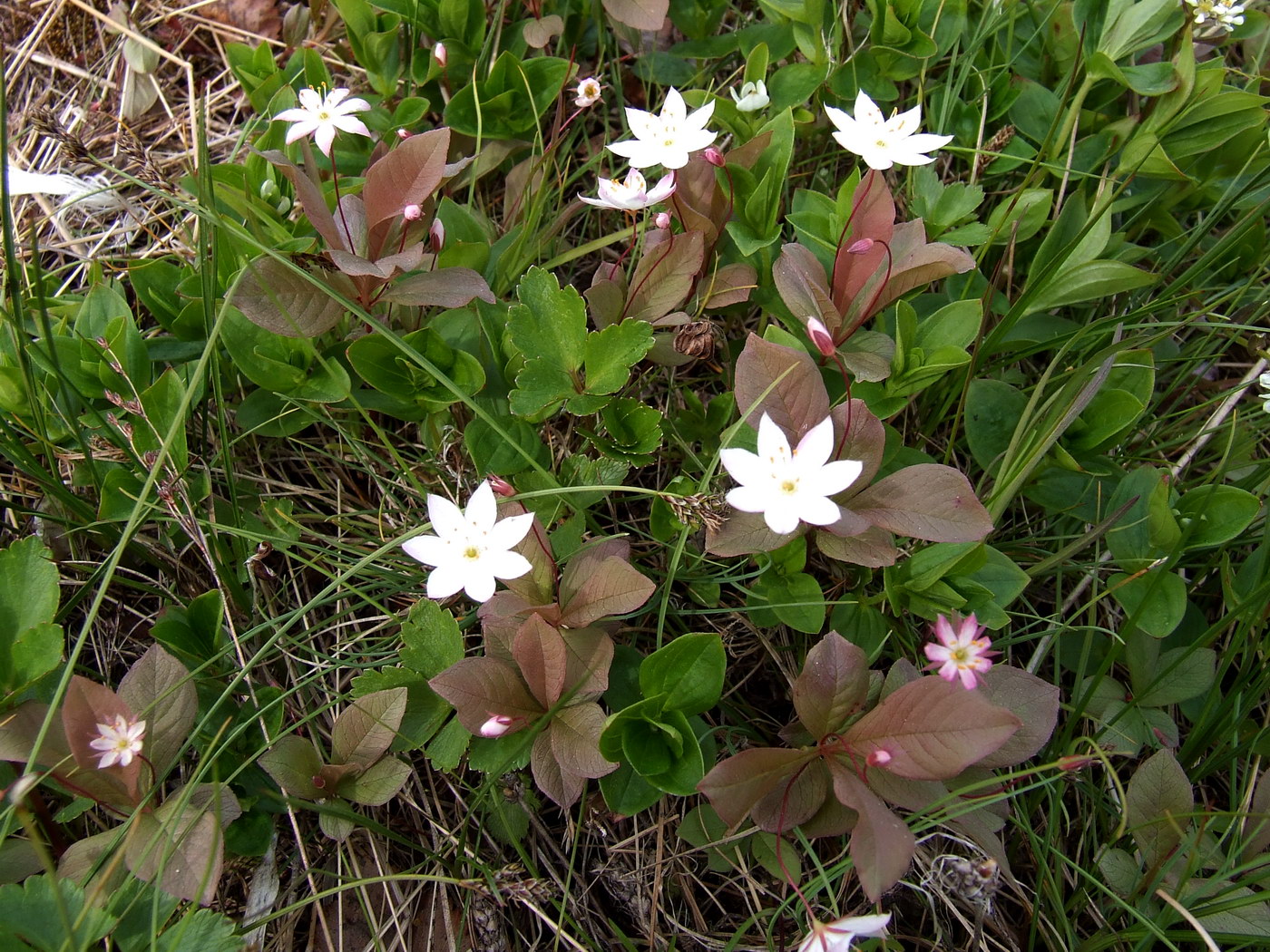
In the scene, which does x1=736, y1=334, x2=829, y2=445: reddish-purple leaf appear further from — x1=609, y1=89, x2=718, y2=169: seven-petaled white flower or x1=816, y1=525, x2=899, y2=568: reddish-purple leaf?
x1=609, y1=89, x2=718, y2=169: seven-petaled white flower

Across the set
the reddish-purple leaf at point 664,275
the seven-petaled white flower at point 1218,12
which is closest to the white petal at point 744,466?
the reddish-purple leaf at point 664,275

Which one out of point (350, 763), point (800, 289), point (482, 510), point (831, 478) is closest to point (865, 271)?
point (800, 289)

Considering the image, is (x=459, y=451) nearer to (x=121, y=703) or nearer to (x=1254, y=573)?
(x=121, y=703)

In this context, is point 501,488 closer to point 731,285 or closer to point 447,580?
point 447,580

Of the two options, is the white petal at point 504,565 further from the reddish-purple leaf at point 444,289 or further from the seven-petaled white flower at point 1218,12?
the seven-petaled white flower at point 1218,12

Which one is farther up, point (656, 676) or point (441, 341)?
point (441, 341)

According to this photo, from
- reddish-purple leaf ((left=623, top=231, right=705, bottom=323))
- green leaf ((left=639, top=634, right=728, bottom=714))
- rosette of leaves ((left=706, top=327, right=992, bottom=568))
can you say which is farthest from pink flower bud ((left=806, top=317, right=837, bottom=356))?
green leaf ((left=639, top=634, right=728, bottom=714))

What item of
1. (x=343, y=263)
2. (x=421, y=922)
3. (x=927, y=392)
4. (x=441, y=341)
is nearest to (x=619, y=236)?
(x=441, y=341)
